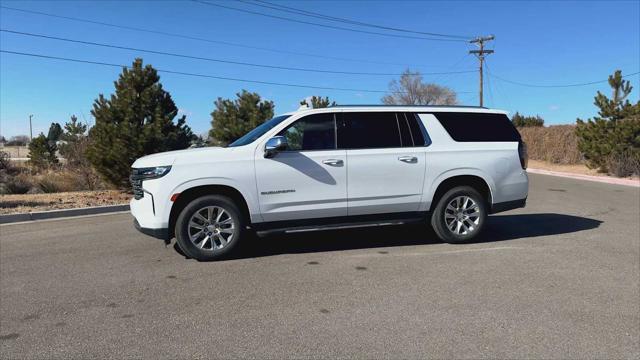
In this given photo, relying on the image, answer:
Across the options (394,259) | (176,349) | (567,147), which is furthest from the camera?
(567,147)

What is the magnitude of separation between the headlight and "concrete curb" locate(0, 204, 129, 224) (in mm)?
5074

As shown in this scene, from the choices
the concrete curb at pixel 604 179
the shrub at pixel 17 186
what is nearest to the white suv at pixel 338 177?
the shrub at pixel 17 186

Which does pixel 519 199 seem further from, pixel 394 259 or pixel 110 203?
pixel 110 203

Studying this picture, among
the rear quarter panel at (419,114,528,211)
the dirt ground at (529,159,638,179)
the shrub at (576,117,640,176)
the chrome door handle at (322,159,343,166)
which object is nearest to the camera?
the chrome door handle at (322,159,343,166)

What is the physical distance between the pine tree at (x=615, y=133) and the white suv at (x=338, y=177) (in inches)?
607

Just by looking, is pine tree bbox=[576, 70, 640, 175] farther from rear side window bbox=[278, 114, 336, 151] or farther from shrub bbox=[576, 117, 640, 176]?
rear side window bbox=[278, 114, 336, 151]

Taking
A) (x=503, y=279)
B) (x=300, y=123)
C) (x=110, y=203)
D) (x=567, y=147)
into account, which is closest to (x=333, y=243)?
(x=300, y=123)

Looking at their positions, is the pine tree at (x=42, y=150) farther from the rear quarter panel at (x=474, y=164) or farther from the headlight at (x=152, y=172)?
the rear quarter panel at (x=474, y=164)

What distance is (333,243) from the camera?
22.2 feet

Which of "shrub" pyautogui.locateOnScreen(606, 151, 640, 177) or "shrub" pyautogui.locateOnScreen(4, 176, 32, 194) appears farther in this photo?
"shrub" pyautogui.locateOnScreen(606, 151, 640, 177)

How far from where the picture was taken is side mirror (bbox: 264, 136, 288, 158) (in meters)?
5.67

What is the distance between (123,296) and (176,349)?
146cm

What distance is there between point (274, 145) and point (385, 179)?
1532 mm

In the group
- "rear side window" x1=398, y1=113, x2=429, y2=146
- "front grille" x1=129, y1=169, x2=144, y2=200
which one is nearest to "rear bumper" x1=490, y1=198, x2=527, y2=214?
"rear side window" x1=398, y1=113, x2=429, y2=146
